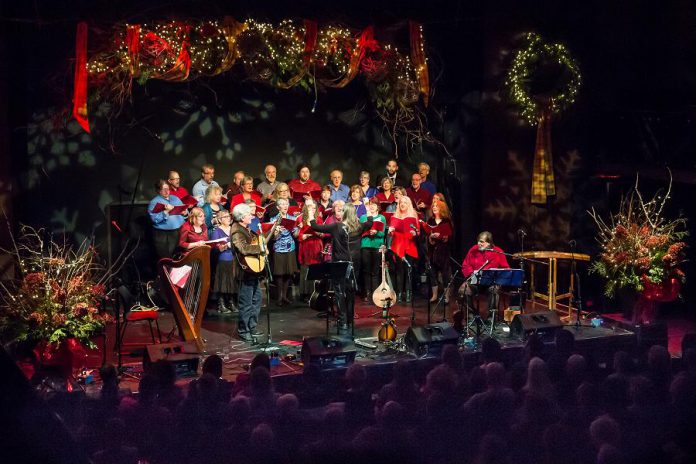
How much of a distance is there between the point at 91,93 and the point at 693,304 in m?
9.46

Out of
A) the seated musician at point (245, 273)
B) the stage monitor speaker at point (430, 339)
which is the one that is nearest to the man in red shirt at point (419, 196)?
the seated musician at point (245, 273)

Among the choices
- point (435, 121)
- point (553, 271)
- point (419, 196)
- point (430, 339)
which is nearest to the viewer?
point (430, 339)

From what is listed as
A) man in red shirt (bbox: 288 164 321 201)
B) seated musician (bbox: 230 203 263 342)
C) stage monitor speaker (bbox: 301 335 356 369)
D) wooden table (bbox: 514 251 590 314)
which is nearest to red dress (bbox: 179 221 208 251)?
seated musician (bbox: 230 203 263 342)

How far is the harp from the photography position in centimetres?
935

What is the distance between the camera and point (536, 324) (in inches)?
388

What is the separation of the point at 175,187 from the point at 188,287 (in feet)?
9.95

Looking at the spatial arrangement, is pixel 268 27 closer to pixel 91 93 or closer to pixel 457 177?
pixel 91 93

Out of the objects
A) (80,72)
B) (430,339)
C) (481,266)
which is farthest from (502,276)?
(80,72)

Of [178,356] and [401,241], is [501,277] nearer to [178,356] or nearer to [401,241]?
[401,241]

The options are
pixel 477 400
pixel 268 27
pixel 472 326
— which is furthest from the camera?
pixel 268 27

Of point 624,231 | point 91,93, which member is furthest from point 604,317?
point 91,93

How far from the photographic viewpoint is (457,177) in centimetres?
1415


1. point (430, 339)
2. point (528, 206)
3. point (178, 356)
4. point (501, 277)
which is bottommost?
point (178, 356)

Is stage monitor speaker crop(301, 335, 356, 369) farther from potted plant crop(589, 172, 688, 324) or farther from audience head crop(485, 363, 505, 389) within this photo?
potted plant crop(589, 172, 688, 324)
